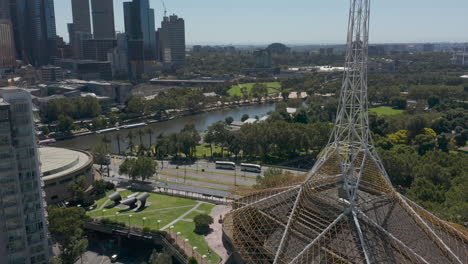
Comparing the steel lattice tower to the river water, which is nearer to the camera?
the steel lattice tower

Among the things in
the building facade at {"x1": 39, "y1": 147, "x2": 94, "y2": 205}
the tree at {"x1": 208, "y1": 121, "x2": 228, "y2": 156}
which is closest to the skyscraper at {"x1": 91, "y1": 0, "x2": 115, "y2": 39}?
the tree at {"x1": 208, "y1": 121, "x2": 228, "y2": 156}

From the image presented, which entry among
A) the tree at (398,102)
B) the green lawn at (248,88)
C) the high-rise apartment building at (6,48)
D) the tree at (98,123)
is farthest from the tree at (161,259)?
the high-rise apartment building at (6,48)

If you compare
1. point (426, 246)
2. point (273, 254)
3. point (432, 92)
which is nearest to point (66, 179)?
point (273, 254)

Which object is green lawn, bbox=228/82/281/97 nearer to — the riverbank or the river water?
the riverbank

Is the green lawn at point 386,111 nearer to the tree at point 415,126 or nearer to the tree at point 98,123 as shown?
the tree at point 415,126

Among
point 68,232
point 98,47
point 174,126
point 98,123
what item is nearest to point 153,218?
point 68,232
